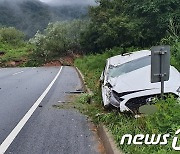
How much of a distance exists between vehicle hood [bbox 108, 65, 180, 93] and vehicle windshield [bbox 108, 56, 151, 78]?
1.43 ft

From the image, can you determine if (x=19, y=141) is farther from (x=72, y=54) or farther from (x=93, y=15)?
(x=72, y=54)

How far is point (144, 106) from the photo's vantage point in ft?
24.7

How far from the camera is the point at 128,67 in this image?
9805 millimetres

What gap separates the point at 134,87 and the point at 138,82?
0.87 feet

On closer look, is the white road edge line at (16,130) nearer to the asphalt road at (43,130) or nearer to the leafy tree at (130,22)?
the asphalt road at (43,130)

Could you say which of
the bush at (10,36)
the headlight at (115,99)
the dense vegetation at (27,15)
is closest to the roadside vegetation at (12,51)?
the bush at (10,36)

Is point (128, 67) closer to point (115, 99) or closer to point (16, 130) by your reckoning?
point (115, 99)

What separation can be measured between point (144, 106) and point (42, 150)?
2.23 m

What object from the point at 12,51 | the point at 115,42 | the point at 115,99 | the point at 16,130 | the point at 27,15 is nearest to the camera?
the point at 16,130

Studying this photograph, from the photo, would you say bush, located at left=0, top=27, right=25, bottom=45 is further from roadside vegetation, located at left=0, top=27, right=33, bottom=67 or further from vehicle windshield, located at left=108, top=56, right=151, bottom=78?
vehicle windshield, located at left=108, top=56, right=151, bottom=78

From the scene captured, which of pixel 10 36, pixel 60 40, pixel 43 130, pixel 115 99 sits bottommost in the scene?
pixel 10 36

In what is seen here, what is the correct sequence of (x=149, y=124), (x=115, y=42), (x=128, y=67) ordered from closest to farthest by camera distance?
(x=149, y=124)
(x=128, y=67)
(x=115, y=42)

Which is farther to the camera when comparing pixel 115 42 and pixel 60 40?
pixel 60 40

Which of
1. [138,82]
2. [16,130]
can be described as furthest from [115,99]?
[16,130]
